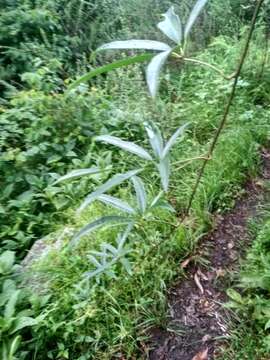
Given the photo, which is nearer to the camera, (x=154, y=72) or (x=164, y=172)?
(x=154, y=72)

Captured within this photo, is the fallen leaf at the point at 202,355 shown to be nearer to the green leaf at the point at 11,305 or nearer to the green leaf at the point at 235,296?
the green leaf at the point at 235,296

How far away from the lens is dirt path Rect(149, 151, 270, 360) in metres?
1.83

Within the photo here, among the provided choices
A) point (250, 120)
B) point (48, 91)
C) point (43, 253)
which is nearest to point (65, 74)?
point (48, 91)

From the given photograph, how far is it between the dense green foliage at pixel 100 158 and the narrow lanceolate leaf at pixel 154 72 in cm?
62

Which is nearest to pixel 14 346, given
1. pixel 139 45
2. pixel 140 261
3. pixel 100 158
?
pixel 140 261

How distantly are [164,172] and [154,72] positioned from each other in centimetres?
Answer: 40

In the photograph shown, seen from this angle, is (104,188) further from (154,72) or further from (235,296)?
(235,296)

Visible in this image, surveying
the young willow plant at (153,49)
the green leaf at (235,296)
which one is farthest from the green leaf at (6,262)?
the young willow plant at (153,49)

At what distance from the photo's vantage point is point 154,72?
0.95 m

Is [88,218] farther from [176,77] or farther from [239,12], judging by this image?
[239,12]

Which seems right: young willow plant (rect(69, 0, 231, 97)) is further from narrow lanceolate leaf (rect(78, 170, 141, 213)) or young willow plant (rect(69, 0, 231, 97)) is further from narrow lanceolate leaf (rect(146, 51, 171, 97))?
narrow lanceolate leaf (rect(78, 170, 141, 213))

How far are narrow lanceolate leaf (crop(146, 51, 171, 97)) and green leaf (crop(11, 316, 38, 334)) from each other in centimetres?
127

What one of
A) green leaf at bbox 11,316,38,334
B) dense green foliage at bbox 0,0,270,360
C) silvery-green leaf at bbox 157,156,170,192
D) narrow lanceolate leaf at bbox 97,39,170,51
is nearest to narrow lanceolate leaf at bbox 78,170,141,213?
silvery-green leaf at bbox 157,156,170,192

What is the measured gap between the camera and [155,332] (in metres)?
1.90
